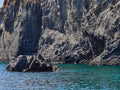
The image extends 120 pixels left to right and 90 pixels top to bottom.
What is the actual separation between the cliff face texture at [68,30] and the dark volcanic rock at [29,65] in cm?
3448

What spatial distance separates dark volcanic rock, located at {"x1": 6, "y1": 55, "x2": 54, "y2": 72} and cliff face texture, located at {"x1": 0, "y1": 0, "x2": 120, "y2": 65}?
34.5m

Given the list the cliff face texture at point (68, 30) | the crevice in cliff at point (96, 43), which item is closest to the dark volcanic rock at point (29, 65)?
the cliff face texture at point (68, 30)

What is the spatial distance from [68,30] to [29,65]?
206ft

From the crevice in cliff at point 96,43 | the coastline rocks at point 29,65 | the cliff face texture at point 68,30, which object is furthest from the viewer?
the crevice in cliff at point 96,43

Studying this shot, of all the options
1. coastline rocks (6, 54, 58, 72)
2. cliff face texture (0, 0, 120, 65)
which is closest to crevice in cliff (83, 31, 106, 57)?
cliff face texture (0, 0, 120, 65)

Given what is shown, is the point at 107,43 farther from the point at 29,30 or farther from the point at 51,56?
the point at 29,30

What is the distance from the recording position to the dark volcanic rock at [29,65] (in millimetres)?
103688

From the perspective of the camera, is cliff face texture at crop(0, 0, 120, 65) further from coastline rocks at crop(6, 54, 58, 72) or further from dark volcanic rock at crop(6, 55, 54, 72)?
dark volcanic rock at crop(6, 55, 54, 72)

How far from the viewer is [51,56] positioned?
548ft

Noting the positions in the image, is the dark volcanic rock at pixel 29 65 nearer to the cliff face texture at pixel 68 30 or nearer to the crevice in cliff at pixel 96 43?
the cliff face texture at pixel 68 30

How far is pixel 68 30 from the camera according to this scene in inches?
6545

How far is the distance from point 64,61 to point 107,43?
27.6 metres

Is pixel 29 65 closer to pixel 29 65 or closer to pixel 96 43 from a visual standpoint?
pixel 29 65

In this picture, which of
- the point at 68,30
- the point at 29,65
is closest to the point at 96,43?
the point at 68,30
